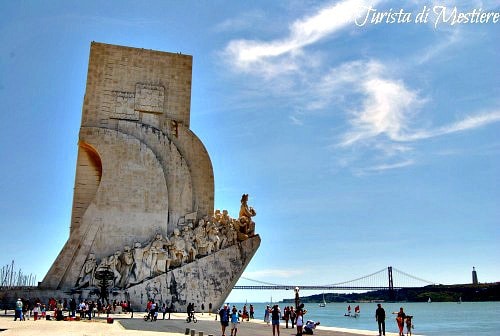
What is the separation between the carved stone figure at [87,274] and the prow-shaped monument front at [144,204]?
4 centimetres

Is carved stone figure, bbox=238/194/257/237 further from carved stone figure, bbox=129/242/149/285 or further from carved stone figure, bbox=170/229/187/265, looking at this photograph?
carved stone figure, bbox=129/242/149/285

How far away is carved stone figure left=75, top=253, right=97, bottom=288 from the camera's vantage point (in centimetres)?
1862

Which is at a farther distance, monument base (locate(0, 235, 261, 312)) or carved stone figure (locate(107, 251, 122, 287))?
carved stone figure (locate(107, 251, 122, 287))

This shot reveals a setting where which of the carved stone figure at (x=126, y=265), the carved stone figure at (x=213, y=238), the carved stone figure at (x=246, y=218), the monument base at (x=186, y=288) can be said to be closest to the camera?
the monument base at (x=186, y=288)

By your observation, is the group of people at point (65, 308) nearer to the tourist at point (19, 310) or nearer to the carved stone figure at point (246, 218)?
the tourist at point (19, 310)

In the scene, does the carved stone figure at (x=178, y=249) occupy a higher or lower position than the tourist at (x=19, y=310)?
higher

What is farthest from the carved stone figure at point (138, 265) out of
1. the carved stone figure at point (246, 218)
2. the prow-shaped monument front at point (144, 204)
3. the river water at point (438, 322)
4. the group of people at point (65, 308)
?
the river water at point (438, 322)

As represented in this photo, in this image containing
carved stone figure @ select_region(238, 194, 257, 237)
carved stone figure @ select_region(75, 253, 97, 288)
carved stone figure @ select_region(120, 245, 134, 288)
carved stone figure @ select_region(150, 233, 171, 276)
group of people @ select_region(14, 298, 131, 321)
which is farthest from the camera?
carved stone figure @ select_region(238, 194, 257, 237)

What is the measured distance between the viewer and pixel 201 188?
72.4 feet

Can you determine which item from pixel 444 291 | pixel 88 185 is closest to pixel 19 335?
pixel 88 185

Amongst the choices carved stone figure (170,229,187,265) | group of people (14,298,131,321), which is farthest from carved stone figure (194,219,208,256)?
group of people (14,298,131,321)

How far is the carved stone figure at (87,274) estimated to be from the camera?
18620 mm

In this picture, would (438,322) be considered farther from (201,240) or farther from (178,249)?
(178,249)

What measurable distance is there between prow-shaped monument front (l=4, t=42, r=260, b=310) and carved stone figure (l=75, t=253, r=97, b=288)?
4 cm
